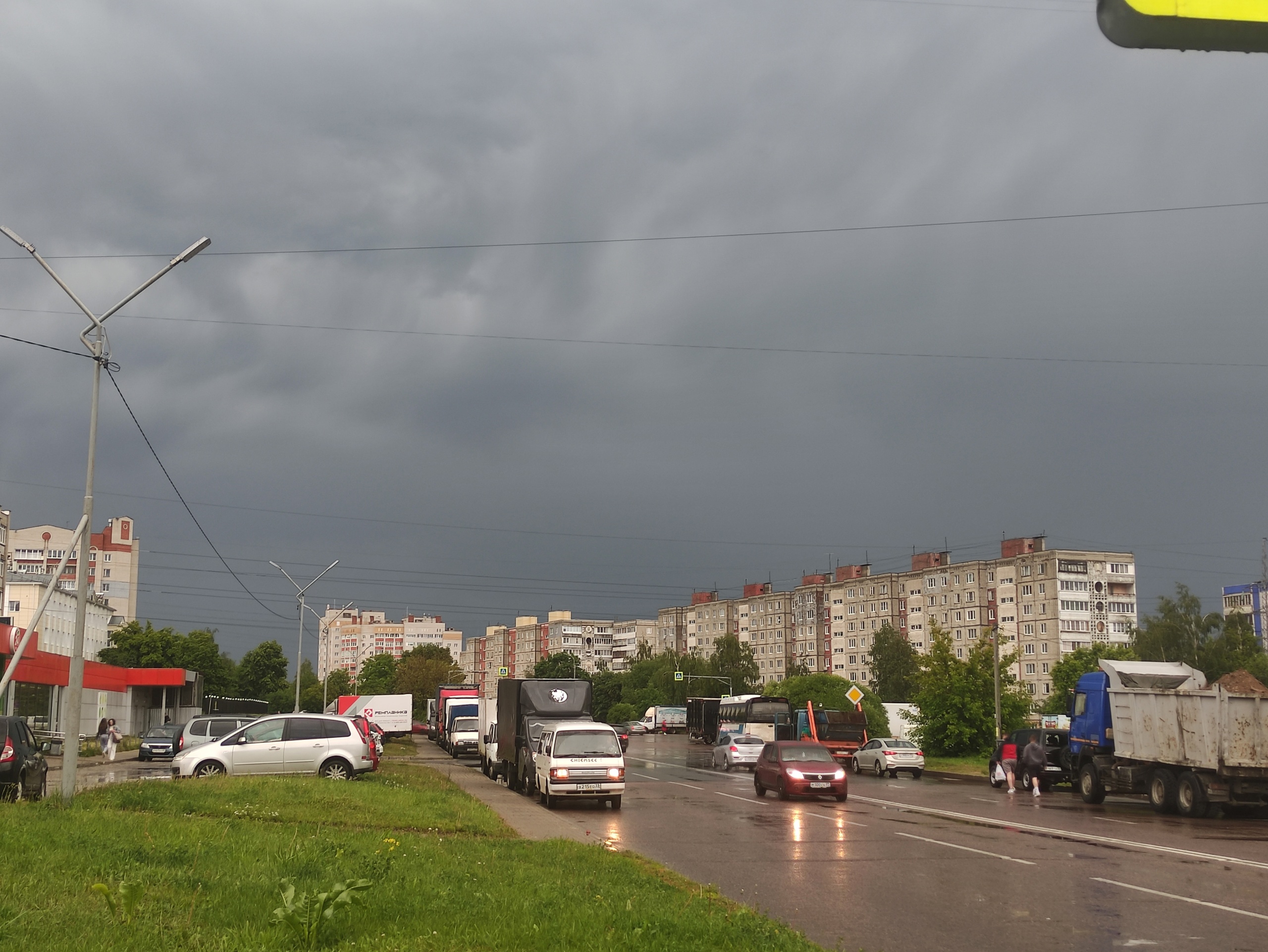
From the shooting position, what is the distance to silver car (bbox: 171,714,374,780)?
25000 mm

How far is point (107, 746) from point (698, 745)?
3885 cm

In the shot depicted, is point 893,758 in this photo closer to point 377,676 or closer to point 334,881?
point 334,881

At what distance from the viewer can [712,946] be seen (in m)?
7.42

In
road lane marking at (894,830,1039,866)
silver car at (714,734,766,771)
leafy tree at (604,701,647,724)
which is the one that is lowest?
leafy tree at (604,701,647,724)

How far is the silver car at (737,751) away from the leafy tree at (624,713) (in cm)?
7161

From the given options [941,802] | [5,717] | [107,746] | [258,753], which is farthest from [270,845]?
[107,746]

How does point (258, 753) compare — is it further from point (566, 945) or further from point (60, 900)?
point (566, 945)

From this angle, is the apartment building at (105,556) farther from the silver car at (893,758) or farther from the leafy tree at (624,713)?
the silver car at (893,758)

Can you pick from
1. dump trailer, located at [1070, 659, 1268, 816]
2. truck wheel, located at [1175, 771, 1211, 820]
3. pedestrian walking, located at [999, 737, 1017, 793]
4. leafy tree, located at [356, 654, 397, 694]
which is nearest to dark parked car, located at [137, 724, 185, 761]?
pedestrian walking, located at [999, 737, 1017, 793]

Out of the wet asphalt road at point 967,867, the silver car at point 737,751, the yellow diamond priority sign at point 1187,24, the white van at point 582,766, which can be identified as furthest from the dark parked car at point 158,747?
the yellow diamond priority sign at point 1187,24

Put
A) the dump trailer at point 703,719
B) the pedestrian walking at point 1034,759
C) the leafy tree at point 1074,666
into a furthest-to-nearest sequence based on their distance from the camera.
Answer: the leafy tree at point 1074,666 < the dump trailer at point 703,719 < the pedestrian walking at point 1034,759

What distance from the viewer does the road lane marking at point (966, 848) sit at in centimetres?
1480

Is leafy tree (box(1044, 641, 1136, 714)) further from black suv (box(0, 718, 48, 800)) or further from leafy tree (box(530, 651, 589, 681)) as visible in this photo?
leafy tree (box(530, 651, 589, 681))

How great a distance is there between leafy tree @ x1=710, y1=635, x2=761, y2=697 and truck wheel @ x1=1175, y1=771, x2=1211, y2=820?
288 feet
